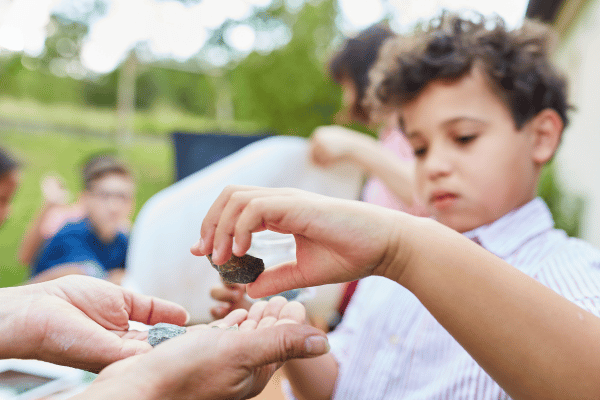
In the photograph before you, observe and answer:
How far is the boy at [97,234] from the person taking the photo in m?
2.26

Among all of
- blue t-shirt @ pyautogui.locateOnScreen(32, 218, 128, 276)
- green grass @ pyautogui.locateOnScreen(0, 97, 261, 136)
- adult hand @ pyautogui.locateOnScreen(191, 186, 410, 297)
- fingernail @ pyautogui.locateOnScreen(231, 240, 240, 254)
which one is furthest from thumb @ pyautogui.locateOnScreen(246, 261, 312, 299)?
green grass @ pyautogui.locateOnScreen(0, 97, 261, 136)

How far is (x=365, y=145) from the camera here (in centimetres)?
184

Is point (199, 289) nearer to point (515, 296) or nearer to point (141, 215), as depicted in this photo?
point (141, 215)

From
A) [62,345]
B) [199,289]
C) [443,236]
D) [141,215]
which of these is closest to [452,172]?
[443,236]

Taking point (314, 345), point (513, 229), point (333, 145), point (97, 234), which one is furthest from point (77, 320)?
point (97, 234)

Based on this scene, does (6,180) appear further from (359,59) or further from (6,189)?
(359,59)

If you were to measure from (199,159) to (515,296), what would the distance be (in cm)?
248

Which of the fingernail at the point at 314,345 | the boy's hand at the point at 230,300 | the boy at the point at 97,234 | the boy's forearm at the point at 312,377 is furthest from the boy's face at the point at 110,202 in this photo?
the fingernail at the point at 314,345

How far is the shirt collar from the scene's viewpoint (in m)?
0.95

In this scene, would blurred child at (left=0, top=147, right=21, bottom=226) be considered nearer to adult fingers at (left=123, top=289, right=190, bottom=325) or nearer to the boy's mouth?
adult fingers at (left=123, top=289, right=190, bottom=325)

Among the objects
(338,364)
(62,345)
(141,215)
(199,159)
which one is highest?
(199,159)

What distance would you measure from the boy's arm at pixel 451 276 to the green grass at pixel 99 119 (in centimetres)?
471

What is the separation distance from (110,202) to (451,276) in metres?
2.66

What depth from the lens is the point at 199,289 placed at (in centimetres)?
172
